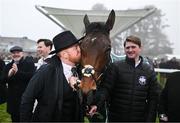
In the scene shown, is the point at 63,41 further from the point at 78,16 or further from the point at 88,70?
the point at 78,16

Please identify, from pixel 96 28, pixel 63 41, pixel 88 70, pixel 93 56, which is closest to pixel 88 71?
pixel 88 70

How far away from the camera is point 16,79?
6.45 m

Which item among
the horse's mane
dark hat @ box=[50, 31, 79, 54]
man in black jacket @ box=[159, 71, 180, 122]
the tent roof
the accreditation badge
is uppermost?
the tent roof

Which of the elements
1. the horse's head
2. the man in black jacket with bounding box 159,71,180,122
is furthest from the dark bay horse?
the man in black jacket with bounding box 159,71,180,122

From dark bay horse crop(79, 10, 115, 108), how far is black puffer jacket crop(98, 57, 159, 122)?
20 cm

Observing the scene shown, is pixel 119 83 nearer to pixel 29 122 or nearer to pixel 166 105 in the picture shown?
pixel 166 105

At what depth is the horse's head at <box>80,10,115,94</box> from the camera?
393cm

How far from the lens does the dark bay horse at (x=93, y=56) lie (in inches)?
152

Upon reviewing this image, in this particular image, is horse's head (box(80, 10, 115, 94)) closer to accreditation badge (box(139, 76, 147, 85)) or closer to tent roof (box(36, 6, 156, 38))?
accreditation badge (box(139, 76, 147, 85))

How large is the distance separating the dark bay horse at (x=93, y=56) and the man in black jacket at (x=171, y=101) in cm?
78

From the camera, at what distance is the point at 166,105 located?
4469mm

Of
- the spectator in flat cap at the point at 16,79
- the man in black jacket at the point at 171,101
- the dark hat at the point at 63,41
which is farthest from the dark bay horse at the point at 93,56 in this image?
the spectator in flat cap at the point at 16,79

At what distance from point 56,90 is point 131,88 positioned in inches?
51.5

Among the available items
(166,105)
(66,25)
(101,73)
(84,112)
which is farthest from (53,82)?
(66,25)
